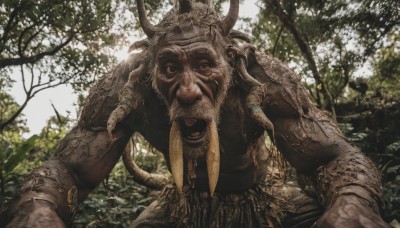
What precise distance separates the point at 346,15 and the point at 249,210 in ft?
11.0

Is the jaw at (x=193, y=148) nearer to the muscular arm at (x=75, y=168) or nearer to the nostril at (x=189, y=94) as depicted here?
the nostril at (x=189, y=94)

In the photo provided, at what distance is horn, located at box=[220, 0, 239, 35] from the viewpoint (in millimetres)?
2201

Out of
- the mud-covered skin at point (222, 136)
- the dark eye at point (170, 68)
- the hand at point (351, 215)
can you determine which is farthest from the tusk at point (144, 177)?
the hand at point (351, 215)

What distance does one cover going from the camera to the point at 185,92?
1941mm

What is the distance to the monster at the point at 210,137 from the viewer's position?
2004 mm

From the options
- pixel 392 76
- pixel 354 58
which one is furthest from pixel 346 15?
pixel 392 76

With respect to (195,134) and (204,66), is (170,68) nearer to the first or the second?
(204,66)

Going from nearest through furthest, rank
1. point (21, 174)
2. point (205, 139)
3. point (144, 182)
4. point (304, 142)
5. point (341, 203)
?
point (341, 203) → point (205, 139) → point (304, 142) → point (144, 182) → point (21, 174)

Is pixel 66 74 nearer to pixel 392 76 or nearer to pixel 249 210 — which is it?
pixel 249 210

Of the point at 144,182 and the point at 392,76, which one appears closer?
the point at 144,182

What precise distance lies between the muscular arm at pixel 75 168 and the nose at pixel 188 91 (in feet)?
2.16

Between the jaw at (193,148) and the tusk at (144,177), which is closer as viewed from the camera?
the jaw at (193,148)

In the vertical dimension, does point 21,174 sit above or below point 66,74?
below

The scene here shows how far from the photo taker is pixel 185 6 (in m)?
2.30
